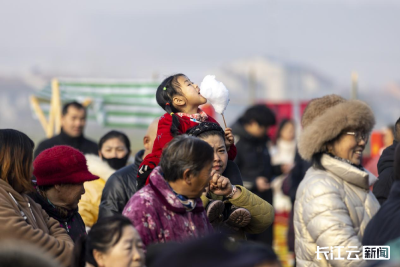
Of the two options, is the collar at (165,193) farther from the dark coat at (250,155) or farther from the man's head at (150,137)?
the dark coat at (250,155)

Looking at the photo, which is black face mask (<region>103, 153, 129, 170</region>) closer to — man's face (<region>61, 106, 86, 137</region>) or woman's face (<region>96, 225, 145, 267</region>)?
man's face (<region>61, 106, 86, 137</region>)

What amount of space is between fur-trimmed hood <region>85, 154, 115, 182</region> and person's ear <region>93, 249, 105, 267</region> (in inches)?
116

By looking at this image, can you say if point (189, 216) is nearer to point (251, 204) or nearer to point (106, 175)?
point (251, 204)

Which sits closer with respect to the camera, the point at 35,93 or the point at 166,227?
the point at 166,227

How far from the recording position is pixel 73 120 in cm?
773

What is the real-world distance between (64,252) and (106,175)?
7.71 feet

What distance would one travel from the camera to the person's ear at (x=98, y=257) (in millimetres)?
2986

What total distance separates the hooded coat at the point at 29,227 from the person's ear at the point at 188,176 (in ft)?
2.35

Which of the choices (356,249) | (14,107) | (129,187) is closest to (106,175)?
(129,187)

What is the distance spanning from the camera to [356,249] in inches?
156

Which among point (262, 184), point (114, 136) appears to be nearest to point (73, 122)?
point (114, 136)

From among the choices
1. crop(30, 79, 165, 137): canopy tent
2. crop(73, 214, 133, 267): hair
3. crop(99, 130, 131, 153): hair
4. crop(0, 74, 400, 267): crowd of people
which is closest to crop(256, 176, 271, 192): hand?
crop(99, 130, 131, 153): hair

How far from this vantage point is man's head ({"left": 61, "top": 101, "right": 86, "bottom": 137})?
768 cm

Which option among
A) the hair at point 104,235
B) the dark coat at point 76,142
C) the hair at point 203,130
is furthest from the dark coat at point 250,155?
the hair at point 104,235
